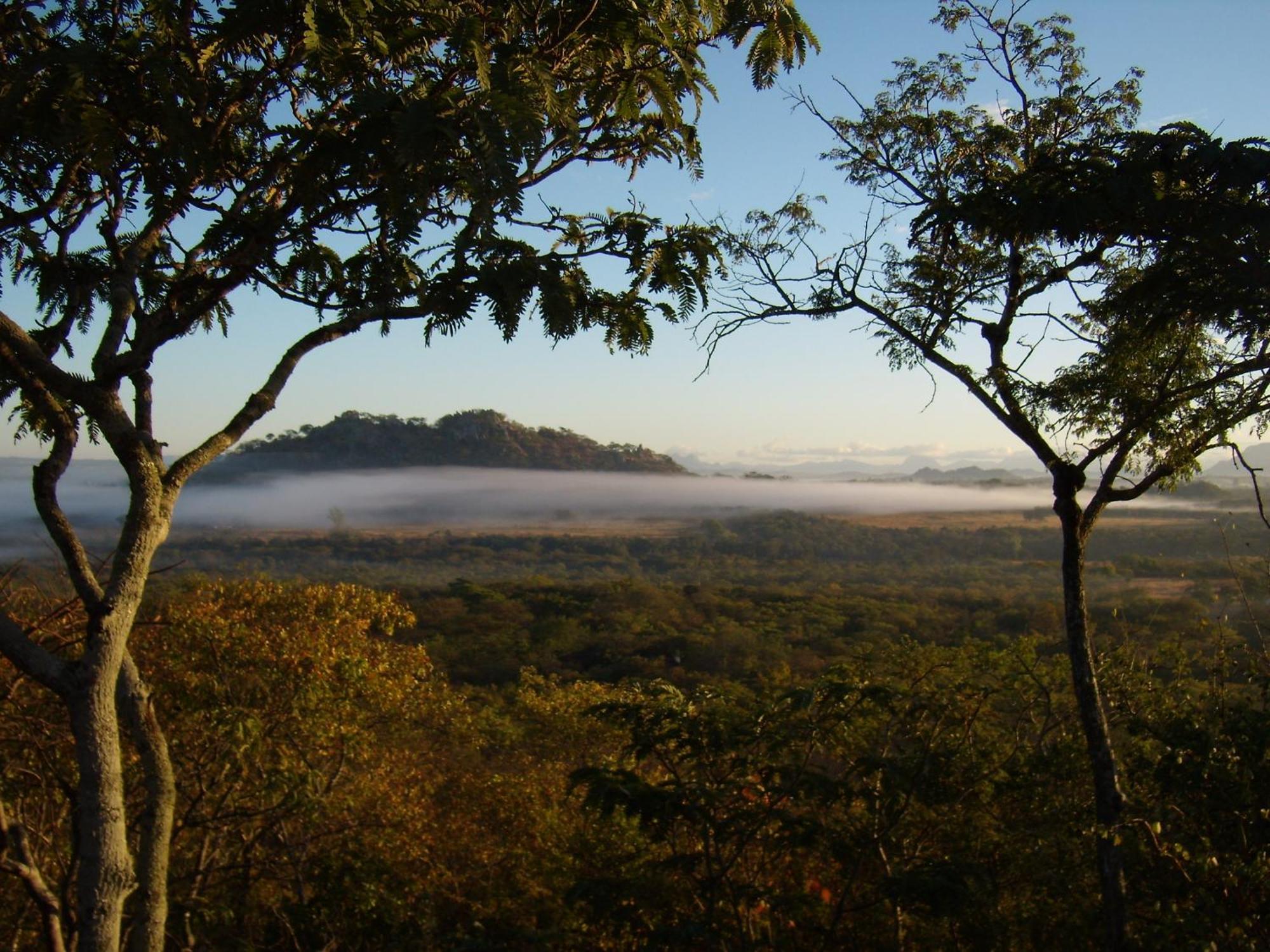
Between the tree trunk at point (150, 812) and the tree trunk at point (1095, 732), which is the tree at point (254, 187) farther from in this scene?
the tree trunk at point (1095, 732)

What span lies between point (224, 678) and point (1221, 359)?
805 cm

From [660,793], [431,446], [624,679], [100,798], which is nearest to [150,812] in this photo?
[100,798]

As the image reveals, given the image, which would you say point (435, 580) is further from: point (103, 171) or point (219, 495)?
point (103, 171)

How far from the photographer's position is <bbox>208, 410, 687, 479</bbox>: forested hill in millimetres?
103312

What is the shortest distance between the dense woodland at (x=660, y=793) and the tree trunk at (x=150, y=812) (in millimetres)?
459

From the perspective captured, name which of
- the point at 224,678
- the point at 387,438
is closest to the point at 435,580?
the point at 387,438

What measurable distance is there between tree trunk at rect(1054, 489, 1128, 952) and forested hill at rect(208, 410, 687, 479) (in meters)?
98.7

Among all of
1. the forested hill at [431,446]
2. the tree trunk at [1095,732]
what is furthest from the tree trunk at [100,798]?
the forested hill at [431,446]

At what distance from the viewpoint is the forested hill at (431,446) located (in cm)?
10331

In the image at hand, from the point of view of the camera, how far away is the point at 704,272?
418 cm

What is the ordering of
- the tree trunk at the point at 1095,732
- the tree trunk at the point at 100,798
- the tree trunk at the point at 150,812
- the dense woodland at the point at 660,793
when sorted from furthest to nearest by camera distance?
the tree trunk at the point at 1095,732
the dense woodland at the point at 660,793
the tree trunk at the point at 150,812
the tree trunk at the point at 100,798

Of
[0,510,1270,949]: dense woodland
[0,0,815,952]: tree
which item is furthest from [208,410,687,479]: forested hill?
[0,0,815,952]: tree

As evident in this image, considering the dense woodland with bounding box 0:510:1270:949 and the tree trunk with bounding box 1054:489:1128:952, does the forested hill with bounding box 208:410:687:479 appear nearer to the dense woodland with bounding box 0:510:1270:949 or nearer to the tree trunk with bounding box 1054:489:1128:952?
the dense woodland with bounding box 0:510:1270:949

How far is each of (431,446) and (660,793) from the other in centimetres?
10486
